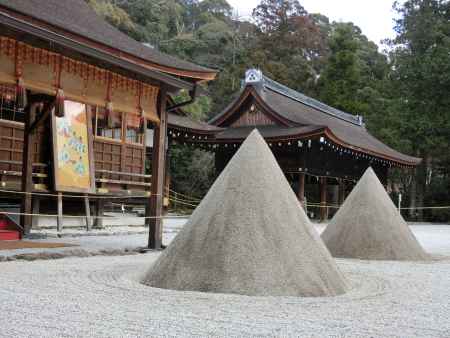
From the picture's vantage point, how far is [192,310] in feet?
15.9

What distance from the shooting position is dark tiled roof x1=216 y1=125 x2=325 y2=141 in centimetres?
2152

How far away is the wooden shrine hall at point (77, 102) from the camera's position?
340 inches

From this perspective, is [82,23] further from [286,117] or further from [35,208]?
[286,117]

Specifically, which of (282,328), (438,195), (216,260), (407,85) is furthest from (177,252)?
(438,195)

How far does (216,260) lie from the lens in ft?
19.4

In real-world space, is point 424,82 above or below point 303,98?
above

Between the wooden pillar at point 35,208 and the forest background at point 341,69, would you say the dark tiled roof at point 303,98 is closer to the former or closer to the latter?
the forest background at point 341,69

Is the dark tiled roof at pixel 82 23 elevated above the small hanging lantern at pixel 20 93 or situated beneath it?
elevated above

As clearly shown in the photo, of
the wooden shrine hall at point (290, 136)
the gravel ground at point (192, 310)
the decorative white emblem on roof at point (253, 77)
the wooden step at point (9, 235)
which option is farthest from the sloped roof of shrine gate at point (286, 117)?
the gravel ground at point (192, 310)

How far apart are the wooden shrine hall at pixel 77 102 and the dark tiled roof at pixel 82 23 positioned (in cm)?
3

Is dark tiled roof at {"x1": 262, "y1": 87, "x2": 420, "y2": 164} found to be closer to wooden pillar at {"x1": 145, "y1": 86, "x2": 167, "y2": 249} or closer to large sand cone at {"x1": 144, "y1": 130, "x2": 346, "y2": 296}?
wooden pillar at {"x1": 145, "y1": 86, "x2": 167, "y2": 249}

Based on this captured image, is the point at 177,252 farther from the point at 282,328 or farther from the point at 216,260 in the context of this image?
the point at 282,328

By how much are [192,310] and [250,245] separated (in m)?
1.32

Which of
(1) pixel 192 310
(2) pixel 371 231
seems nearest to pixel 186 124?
(2) pixel 371 231
